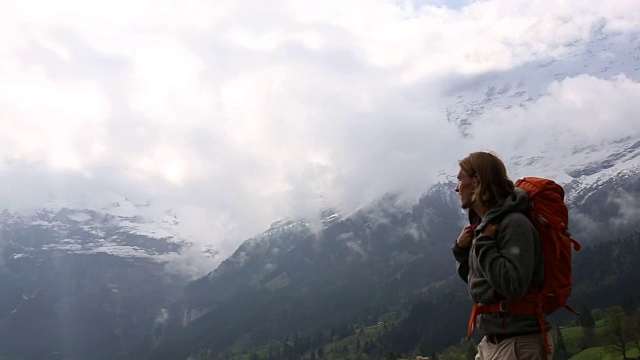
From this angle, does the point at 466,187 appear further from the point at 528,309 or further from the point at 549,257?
the point at 528,309

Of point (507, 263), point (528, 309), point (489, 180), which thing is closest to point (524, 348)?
point (528, 309)

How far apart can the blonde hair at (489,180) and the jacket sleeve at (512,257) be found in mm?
331

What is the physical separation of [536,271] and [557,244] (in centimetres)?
33

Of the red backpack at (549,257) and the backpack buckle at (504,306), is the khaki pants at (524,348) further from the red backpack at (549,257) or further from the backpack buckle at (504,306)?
the backpack buckle at (504,306)

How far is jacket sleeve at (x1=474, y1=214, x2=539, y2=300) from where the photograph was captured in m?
5.21

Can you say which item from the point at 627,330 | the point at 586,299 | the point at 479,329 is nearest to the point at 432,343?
the point at 586,299

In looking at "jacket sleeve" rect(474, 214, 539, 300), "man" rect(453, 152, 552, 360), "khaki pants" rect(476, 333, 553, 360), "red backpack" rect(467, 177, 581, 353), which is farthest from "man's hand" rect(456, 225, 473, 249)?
"khaki pants" rect(476, 333, 553, 360)

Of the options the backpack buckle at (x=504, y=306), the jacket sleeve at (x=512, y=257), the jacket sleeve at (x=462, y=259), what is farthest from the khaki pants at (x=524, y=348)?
the jacket sleeve at (x=462, y=259)

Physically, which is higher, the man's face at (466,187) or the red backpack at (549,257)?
the man's face at (466,187)

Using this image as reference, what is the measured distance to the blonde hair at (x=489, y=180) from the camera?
5.63m

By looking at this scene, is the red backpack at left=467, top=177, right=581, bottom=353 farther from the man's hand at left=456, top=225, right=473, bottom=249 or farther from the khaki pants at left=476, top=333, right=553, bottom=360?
the man's hand at left=456, top=225, right=473, bottom=249

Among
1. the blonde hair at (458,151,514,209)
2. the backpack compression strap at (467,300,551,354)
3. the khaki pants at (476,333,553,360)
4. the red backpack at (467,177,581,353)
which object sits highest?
the blonde hair at (458,151,514,209)

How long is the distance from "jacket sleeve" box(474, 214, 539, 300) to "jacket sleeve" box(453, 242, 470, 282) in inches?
23.1

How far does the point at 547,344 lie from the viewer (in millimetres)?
5406
